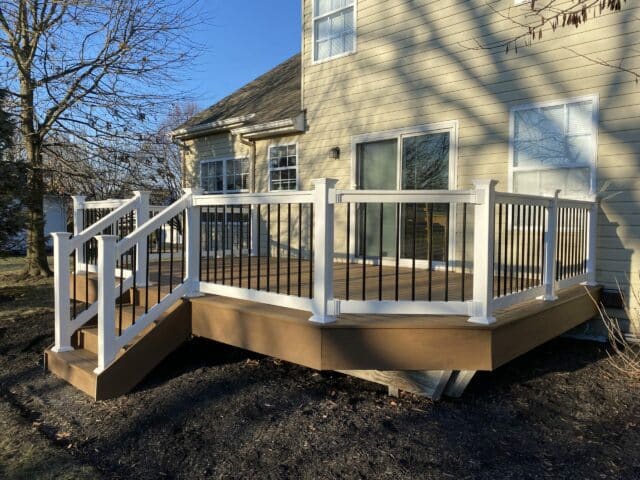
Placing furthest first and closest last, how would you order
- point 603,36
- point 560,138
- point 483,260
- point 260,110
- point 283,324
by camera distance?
point 260,110
point 560,138
point 603,36
point 283,324
point 483,260

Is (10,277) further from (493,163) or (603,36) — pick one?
(603,36)

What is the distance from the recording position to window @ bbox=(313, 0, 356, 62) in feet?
23.0

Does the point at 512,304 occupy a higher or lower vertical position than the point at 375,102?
lower

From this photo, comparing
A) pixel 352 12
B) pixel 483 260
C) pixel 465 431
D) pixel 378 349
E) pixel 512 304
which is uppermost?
pixel 352 12

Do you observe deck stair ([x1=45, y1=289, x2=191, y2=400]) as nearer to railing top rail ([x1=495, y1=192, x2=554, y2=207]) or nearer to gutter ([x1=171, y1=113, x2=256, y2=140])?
railing top rail ([x1=495, y1=192, x2=554, y2=207])

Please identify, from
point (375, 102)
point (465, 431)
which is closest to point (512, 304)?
point (465, 431)

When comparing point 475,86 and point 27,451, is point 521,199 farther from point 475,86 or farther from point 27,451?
point 27,451

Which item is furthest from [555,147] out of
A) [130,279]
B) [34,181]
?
[34,181]

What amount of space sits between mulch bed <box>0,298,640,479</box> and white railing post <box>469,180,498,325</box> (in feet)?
2.63

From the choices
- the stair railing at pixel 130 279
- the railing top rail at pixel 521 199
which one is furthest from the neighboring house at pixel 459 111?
the stair railing at pixel 130 279

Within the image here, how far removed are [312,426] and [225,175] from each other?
7.05 metres

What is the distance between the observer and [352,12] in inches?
274

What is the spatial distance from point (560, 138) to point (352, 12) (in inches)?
140

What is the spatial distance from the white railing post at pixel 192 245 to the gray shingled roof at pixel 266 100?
4013mm
